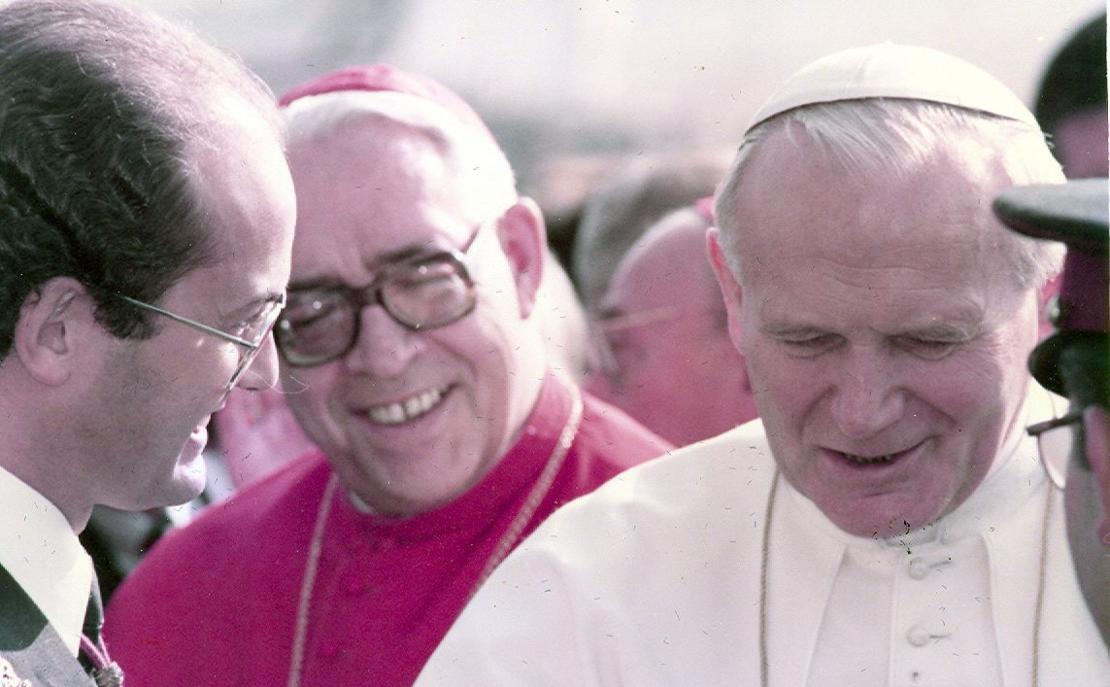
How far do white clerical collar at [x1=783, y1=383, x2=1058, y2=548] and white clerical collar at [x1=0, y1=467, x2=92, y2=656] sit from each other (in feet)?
4.26

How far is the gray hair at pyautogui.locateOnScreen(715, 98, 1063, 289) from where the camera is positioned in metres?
2.45

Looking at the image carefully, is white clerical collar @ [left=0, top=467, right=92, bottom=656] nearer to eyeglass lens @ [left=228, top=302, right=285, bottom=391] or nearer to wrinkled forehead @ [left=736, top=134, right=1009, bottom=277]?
eyeglass lens @ [left=228, top=302, right=285, bottom=391]

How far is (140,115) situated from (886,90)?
1181mm

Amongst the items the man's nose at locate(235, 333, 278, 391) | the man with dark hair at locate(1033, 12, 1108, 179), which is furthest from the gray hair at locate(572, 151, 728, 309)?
the man's nose at locate(235, 333, 278, 391)

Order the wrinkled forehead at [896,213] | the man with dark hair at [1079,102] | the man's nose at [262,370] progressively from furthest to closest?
1. the man with dark hair at [1079,102]
2. the man's nose at [262,370]
3. the wrinkled forehead at [896,213]

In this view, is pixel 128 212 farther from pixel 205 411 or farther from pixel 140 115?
pixel 205 411

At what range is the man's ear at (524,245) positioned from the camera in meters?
3.57

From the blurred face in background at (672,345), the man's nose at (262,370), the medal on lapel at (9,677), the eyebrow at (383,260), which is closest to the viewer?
the medal on lapel at (9,677)

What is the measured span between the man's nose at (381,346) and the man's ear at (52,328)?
2.91 ft

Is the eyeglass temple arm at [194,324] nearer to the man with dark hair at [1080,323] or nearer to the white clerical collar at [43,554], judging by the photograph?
the white clerical collar at [43,554]

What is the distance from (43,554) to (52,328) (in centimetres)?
35

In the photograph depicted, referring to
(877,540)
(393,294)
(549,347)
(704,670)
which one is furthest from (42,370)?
(549,347)

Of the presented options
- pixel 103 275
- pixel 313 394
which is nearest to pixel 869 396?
pixel 103 275

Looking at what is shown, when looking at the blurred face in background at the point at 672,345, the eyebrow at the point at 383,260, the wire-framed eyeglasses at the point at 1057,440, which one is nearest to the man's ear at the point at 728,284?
the wire-framed eyeglasses at the point at 1057,440
